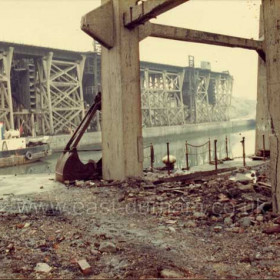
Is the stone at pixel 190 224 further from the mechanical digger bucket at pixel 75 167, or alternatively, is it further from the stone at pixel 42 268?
the mechanical digger bucket at pixel 75 167

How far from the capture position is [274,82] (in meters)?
4.56

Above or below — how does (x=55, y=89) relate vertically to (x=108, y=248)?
above

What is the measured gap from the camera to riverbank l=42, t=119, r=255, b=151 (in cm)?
3481

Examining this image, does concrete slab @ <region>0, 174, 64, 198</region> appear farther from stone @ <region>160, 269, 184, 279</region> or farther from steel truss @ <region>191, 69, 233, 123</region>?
steel truss @ <region>191, 69, 233, 123</region>

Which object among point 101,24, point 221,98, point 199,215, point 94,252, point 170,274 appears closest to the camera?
point 170,274

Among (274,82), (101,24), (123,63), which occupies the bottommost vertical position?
(274,82)

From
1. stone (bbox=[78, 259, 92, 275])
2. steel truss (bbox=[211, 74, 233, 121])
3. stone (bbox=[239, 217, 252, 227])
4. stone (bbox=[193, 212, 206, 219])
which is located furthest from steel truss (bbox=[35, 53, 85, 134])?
steel truss (bbox=[211, 74, 233, 121])

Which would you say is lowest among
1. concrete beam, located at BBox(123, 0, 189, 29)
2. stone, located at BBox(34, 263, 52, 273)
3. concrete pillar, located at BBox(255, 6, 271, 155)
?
stone, located at BBox(34, 263, 52, 273)

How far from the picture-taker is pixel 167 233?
4047 millimetres

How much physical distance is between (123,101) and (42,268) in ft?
13.7

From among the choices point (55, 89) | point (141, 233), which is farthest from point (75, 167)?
point (55, 89)

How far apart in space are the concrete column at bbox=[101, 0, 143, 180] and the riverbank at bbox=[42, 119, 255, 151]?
2775 centimetres

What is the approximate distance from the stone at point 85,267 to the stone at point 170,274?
665 millimetres

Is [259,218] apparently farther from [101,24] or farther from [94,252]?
[101,24]
